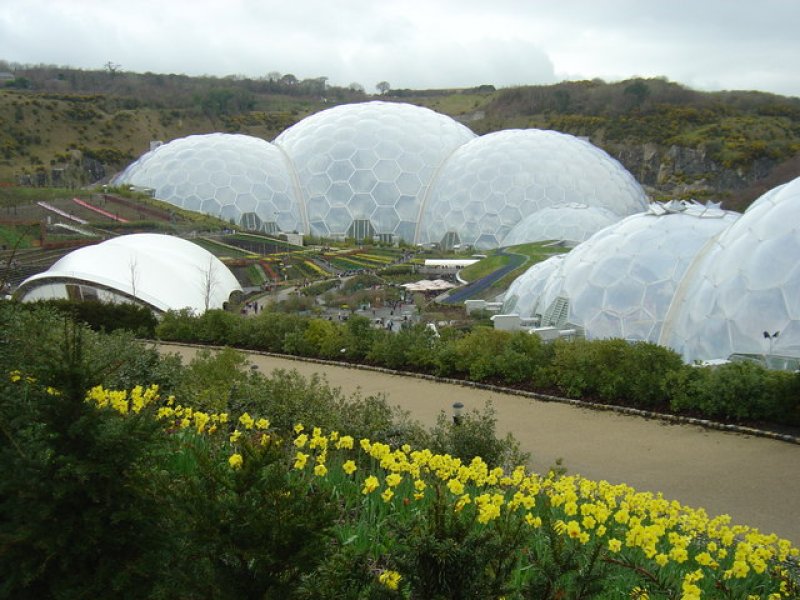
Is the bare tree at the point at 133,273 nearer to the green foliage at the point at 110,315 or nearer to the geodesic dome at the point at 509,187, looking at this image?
the green foliage at the point at 110,315

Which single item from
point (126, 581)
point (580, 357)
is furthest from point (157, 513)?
point (580, 357)

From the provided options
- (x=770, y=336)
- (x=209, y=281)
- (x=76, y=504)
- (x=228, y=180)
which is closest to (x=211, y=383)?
(x=76, y=504)

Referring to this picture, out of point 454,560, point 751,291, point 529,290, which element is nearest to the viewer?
point 454,560

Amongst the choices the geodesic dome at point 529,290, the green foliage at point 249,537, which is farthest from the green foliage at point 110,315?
the green foliage at point 249,537

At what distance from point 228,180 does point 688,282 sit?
38615 millimetres

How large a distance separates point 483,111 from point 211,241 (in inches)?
2534

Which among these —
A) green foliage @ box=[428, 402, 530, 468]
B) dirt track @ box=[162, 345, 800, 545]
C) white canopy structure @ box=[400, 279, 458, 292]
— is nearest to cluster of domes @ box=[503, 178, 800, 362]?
dirt track @ box=[162, 345, 800, 545]

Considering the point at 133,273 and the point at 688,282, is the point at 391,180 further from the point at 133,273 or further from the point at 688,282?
the point at 688,282

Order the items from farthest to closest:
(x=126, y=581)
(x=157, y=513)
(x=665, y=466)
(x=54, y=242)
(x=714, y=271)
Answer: (x=54, y=242) < (x=714, y=271) < (x=665, y=466) < (x=157, y=513) < (x=126, y=581)

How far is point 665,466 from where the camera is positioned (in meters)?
7.96

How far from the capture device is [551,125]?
8206 cm

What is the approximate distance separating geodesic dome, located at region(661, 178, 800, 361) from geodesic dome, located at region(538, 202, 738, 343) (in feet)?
8.53

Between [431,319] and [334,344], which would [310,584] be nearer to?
[334,344]

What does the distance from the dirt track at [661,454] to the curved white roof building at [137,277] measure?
1446cm
